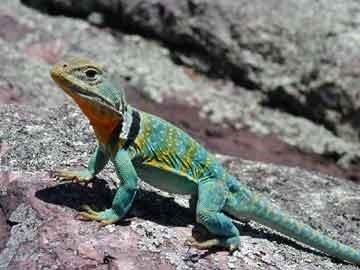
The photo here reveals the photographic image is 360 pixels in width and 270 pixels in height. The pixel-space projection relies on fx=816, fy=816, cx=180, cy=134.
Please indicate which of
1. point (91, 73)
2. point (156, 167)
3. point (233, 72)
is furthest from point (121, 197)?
point (233, 72)

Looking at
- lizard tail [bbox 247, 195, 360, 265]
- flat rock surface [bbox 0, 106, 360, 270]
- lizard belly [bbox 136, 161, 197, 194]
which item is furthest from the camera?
lizard tail [bbox 247, 195, 360, 265]

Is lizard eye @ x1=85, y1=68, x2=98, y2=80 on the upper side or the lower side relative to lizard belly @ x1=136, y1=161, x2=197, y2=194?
upper

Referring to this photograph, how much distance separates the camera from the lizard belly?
452 centimetres

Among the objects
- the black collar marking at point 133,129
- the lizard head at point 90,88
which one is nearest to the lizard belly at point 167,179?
the black collar marking at point 133,129

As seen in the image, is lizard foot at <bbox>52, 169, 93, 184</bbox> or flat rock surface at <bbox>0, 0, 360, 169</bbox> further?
flat rock surface at <bbox>0, 0, 360, 169</bbox>

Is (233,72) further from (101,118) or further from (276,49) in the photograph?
(101,118)

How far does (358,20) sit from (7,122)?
13.0 feet

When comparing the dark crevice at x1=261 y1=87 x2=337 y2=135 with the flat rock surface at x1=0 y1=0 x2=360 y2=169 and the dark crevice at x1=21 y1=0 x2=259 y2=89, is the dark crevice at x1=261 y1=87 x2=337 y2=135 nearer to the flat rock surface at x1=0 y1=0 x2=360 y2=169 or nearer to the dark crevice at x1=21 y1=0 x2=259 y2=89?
the flat rock surface at x1=0 y1=0 x2=360 y2=169

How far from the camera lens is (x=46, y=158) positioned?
493 cm

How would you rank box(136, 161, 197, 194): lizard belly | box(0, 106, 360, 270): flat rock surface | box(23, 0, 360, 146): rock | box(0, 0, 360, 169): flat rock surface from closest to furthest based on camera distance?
box(0, 106, 360, 270): flat rock surface → box(136, 161, 197, 194): lizard belly → box(0, 0, 360, 169): flat rock surface → box(23, 0, 360, 146): rock

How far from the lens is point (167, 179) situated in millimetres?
4547

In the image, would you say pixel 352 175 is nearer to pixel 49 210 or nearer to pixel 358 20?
pixel 358 20

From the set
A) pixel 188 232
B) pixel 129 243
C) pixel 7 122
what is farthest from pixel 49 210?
pixel 7 122

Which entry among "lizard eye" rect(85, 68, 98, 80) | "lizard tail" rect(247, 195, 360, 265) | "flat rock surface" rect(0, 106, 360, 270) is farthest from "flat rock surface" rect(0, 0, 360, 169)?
"lizard eye" rect(85, 68, 98, 80)
